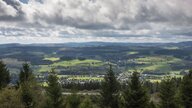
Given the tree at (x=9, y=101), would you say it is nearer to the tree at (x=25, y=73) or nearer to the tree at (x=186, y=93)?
the tree at (x=25, y=73)

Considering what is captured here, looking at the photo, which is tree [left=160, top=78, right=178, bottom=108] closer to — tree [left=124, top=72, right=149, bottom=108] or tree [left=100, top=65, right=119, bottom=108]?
tree [left=124, top=72, right=149, bottom=108]

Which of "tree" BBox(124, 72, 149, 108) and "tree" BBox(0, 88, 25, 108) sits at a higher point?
"tree" BBox(124, 72, 149, 108)

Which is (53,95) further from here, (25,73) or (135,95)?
(25,73)

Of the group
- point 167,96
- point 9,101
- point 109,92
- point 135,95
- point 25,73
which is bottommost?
point 9,101

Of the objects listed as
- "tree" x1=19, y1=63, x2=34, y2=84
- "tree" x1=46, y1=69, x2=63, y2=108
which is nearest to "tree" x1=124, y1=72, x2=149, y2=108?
"tree" x1=46, y1=69, x2=63, y2=108

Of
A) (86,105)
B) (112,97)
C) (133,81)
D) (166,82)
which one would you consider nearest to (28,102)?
(86,105)

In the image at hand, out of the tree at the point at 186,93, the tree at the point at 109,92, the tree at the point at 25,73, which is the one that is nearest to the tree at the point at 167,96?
the tree at the point at 186,93

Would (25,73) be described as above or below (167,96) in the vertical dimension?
above

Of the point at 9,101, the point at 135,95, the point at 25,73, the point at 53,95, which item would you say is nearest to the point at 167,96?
the point at 135,95
